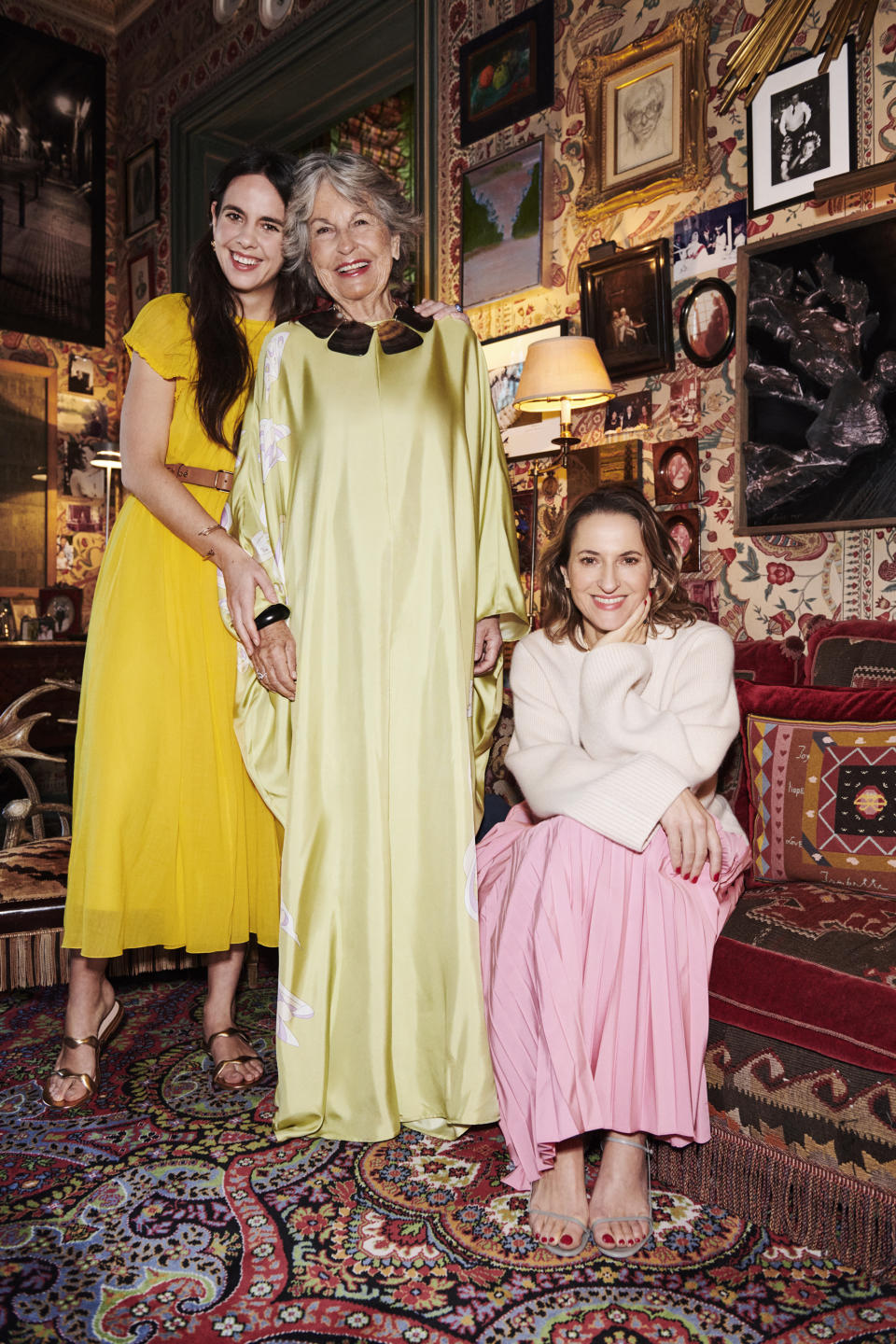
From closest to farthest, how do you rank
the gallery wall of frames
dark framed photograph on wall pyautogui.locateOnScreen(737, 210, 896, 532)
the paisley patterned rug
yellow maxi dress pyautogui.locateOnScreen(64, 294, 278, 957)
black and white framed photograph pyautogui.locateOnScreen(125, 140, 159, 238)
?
the paisley patterned rug, yellow maxi dress pyautogui.locateOnScreen(64, 294, 278, 957), dark framed photograph on wall pyautogui.locateOnScreen(737, 210, 896, 532), the gallery wall of frames, black and white framed photograph pyautogui.locateOnScreen(125, 140, 159, 238)

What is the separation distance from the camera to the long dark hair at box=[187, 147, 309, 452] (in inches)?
76.9

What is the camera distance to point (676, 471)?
2.95 m

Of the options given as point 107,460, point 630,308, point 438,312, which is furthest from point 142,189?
point 438,312

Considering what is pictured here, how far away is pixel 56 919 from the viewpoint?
244 centimetres

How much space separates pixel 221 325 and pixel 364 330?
362 mm

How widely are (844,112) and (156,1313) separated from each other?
2.85 m

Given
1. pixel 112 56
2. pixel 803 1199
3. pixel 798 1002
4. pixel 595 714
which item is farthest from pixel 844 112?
pixel 112 56

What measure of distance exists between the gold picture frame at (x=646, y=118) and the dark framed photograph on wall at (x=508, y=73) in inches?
6.8

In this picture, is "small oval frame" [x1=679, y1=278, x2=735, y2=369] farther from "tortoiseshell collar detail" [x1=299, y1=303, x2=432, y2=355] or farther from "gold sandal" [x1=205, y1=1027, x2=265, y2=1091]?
"gold sandal" [x1=205, y1=1027, x2=265, y2=1091]

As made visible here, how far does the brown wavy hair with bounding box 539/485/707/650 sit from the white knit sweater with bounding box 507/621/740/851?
0.03 metres

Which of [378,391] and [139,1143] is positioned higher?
[378,391]

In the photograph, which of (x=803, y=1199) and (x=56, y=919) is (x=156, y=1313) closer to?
(x=803, y=1199)

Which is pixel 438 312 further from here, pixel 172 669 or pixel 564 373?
pixel 564 373

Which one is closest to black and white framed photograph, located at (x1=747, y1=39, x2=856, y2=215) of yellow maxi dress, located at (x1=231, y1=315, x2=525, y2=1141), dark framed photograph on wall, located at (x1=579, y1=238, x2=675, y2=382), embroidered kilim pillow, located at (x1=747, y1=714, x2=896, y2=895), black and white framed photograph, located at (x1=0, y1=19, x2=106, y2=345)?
dark framed photograph on wall, located at (x1=579, y1=238, x2=675, y2=382)
